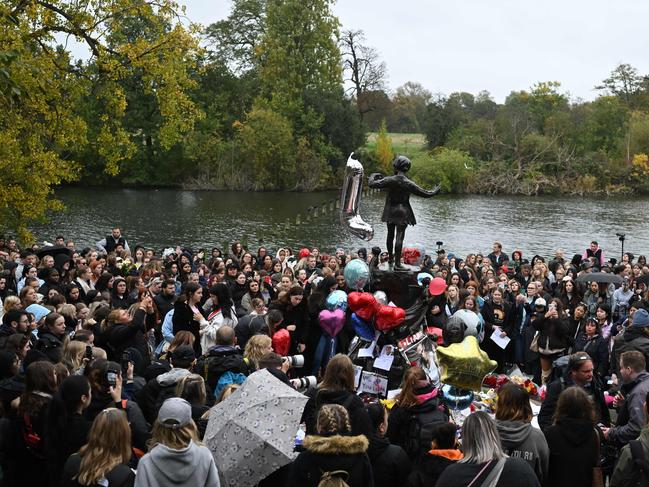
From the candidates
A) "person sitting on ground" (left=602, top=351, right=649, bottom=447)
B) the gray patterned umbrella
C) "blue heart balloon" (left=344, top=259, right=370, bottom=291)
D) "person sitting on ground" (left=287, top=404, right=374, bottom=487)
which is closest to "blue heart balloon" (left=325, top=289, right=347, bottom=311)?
"blue heart balloon" (left=344, top=259, right=370, bottom=291)

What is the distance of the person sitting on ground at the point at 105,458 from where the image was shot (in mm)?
4469

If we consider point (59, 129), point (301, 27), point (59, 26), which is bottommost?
point (59, 129)

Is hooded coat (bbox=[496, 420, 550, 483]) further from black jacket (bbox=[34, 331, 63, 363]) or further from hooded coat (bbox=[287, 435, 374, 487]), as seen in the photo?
black jacket (bbox=[34, 331, 63, 363])

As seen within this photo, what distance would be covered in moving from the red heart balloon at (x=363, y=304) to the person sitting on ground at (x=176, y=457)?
4164 millimetres

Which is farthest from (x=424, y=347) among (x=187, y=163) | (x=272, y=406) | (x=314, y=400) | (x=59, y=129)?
(x=187, y=163)

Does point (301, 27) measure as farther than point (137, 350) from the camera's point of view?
Yes

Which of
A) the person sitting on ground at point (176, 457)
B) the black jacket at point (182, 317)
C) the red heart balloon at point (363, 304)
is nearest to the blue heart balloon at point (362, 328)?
the red heart balloon at point (363, 304)

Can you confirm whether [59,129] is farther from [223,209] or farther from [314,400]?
[223,209]

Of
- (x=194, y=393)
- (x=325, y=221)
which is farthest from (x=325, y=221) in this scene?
(x=194, y=393)

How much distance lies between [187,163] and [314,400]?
53.0 metres

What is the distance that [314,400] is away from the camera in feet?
19.3

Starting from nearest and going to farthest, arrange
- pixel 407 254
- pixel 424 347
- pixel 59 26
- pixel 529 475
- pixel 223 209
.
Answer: pixel 529 475 < pixel 424 347 < pixel 407 254 < pixel 59 26 < pixel 223 209

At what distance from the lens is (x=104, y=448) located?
14.9 ft

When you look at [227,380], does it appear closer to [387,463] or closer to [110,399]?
[110,399]
